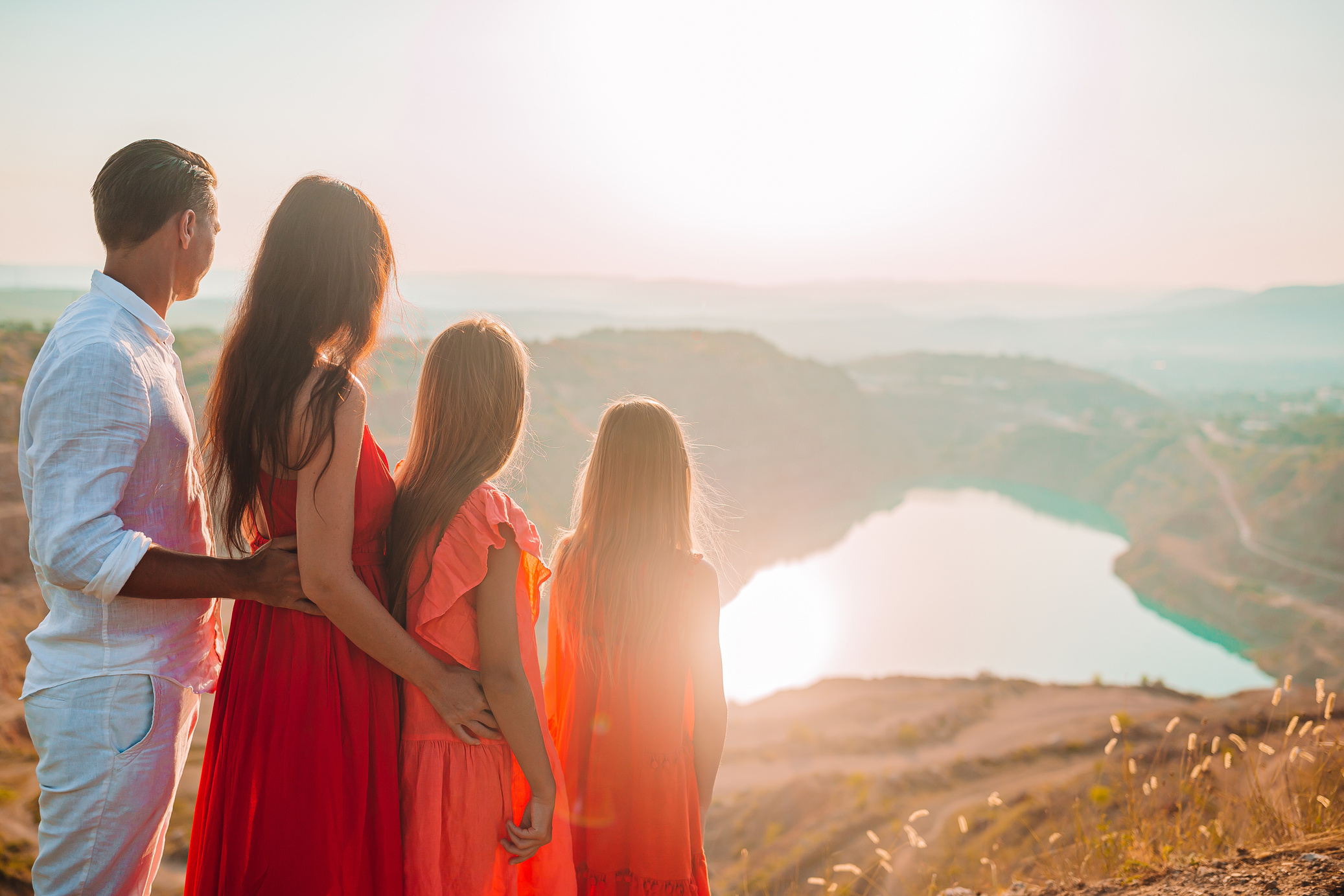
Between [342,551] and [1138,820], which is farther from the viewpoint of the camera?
[1138,820]

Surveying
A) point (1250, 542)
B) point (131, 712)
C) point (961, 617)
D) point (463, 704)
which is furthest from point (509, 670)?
point (1250, 542)

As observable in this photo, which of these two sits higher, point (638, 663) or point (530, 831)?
point (638, 663)

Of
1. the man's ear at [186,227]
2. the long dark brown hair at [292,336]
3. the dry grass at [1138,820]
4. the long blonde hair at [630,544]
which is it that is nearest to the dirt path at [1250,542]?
the dry grass at [1138,820]

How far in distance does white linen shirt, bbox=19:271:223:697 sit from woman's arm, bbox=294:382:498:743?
1.11 ft

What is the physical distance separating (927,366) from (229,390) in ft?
336

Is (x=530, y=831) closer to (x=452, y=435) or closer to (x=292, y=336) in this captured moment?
(x=452, y=435)

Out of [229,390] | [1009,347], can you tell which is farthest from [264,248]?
[1009,347]

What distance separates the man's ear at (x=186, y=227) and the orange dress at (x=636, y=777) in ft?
4.63

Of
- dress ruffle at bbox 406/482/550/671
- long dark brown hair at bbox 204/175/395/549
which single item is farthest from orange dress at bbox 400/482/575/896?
long dark brown hair at bbox 204/175/395/549

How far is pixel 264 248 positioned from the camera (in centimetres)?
164

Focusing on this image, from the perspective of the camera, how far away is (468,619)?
1757mm

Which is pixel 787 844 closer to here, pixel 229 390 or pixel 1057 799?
pixel 1057 799

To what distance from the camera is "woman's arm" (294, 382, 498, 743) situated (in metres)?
1.54

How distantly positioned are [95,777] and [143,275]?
1.13 m
